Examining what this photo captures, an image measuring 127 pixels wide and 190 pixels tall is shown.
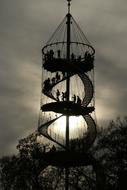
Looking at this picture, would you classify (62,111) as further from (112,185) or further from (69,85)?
(112,185)

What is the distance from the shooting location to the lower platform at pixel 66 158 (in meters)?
48.7

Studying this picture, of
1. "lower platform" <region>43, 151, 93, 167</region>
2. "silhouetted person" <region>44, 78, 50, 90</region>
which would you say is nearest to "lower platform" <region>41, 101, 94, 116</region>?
"silhouetted person" <region>44, 78, 50, 90</region>

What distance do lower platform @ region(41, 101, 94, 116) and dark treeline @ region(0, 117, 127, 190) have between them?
947cm

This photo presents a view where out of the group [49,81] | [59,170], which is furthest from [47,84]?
[59,170]

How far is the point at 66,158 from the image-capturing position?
48781 millimetres

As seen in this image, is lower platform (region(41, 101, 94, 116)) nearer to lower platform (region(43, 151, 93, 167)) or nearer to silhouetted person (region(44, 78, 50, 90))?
silhouetted person (region(44, 78, 50, 90))

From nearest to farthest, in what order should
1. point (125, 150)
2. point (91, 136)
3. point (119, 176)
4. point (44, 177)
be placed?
point (91, 136), point (119, 176), point (125, 150), point (44, 177)

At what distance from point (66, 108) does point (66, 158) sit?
358 centimetres

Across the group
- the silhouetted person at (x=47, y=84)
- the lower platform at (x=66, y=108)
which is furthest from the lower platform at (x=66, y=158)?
the silhouetted person at (x=47, y=84)

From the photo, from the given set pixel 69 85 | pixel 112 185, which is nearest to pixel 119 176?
pixel 112 185

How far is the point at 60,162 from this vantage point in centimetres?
4931

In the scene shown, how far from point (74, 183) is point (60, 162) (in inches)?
468

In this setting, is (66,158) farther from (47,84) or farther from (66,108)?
(47,84)

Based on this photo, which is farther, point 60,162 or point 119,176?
point 119,176
